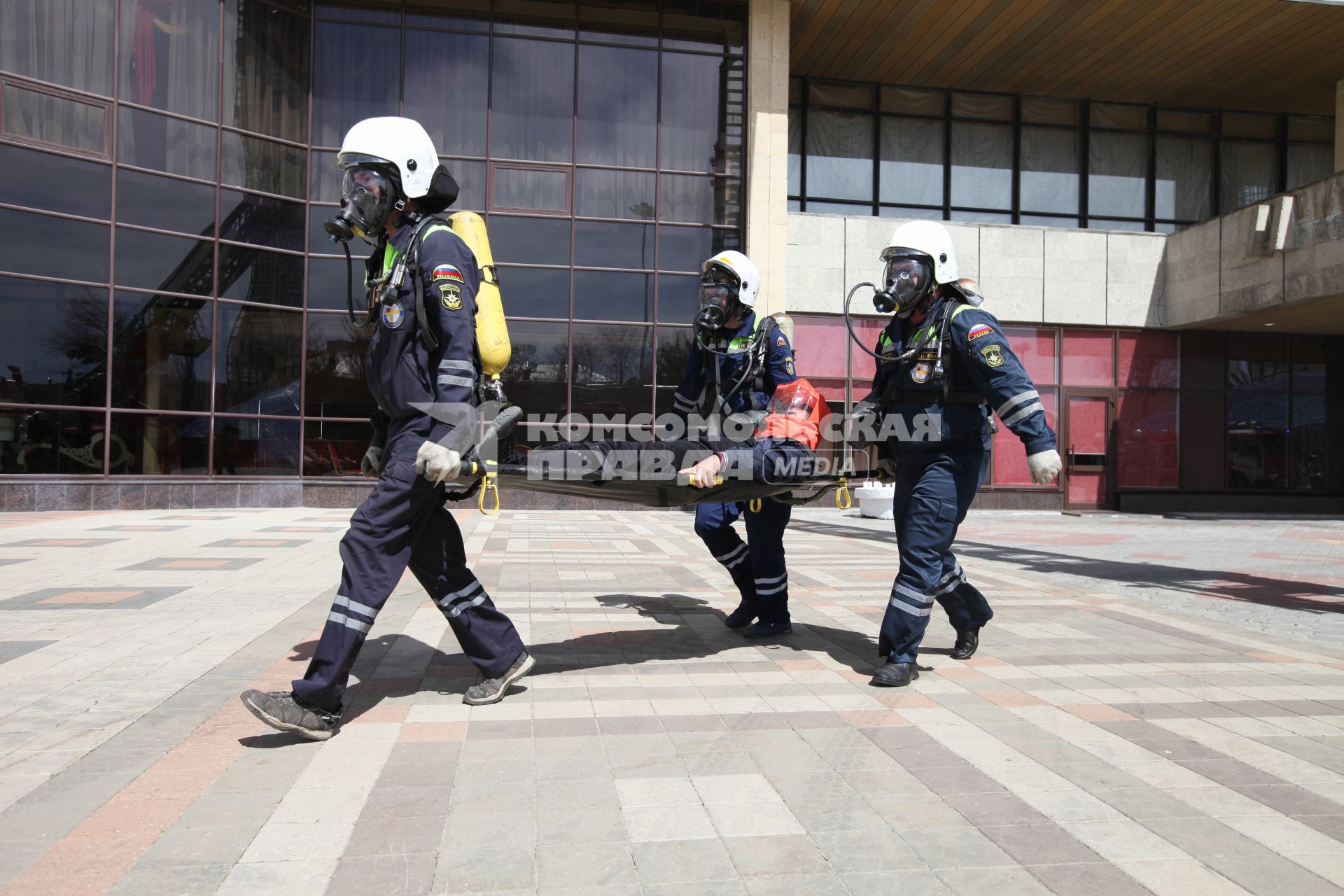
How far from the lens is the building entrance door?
21109 millimetres

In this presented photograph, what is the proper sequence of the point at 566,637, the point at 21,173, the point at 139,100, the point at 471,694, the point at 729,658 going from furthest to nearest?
the point at 139,100
the point at 21,173
the point at 566,637
the point at 729,658
the point at 471,694

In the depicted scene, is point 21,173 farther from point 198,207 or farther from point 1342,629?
point 1342,629

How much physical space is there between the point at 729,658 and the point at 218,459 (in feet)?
49.4

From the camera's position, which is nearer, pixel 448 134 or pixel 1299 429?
pixel 448 134

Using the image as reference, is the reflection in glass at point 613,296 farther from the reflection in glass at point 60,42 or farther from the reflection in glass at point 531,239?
the reflection in glass at point 60,42

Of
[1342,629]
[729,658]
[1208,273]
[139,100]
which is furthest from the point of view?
[1208,273]

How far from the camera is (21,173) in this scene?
615 inches

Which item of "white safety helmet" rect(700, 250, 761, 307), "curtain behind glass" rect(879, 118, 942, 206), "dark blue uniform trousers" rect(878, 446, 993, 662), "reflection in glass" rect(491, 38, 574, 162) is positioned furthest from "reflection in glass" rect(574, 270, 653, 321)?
"dark blue uniform trousers" rect(878, 446, 993, 662)

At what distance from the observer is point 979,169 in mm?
22312

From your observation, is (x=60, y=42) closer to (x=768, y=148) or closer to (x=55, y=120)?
(x=55, y=120)

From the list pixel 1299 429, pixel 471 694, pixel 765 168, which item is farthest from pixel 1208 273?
pixel 471 694

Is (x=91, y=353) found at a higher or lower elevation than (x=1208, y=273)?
lower

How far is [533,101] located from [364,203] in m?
16.6

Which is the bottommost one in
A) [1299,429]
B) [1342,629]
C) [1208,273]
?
[1342,629]
